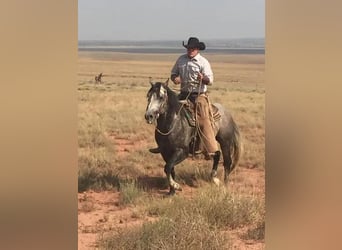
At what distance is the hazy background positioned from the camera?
483 centimetres

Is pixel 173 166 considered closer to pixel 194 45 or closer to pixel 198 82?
pixel 198 82

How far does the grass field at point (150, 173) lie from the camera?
4852 millimetres

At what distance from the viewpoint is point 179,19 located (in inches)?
193

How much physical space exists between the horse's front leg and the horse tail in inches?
15.7

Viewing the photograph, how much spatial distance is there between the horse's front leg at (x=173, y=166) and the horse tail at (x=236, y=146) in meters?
0.40

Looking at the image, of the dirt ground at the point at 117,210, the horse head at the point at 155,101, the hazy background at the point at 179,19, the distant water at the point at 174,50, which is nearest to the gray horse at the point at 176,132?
the horse head at the point at 155,101

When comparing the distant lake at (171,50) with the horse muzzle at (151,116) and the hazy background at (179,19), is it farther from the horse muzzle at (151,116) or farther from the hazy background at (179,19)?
the horse muzzle at (151,116)

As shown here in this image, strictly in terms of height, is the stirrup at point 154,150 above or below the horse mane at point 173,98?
below

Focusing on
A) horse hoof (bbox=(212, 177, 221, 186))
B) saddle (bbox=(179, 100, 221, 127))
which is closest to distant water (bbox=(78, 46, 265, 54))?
saddle (bbox=(179, 100, 221, 127))

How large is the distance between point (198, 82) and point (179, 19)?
0.53 m

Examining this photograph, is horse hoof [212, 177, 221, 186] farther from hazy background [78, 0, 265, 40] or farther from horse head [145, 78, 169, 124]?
hazy background [78, 0, 265, 40]
